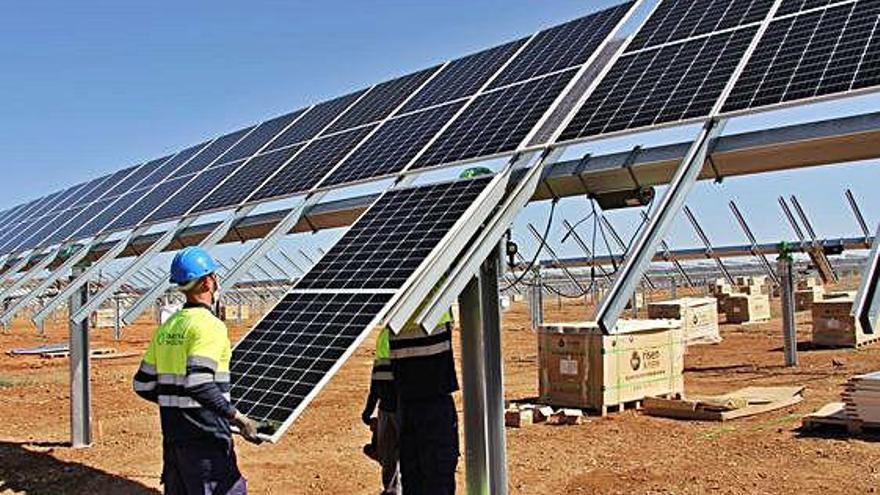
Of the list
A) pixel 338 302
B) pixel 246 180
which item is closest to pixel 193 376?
pixel 338 302

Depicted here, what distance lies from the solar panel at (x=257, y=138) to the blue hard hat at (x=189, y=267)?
6.61m

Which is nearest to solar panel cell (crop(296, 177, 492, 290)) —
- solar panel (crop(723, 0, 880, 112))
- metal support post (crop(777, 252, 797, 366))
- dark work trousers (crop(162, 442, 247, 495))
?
dark work trousers (crop(162, 442, 247, 495))

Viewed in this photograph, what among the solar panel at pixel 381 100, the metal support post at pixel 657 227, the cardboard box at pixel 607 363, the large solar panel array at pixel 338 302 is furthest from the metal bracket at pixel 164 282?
the cardboard box at pixel 607 363

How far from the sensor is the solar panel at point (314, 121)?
1146 cm

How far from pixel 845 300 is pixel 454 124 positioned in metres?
20.0

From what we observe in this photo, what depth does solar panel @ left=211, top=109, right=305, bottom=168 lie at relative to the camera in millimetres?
12625

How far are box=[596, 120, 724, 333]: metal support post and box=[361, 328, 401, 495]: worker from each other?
2399 mm

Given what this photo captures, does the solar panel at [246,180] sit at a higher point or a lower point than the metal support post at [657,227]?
higher

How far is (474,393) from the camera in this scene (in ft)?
21.7

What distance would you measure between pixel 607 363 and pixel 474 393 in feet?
25.6

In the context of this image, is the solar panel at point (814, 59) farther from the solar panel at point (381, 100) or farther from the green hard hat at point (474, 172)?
the solar panel at point (381, 100)

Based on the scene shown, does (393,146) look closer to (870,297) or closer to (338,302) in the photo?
(338,302)

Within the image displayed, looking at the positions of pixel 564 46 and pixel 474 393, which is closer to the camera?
pixel 474 393

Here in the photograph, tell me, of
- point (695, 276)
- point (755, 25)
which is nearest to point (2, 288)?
point (755, 25)
